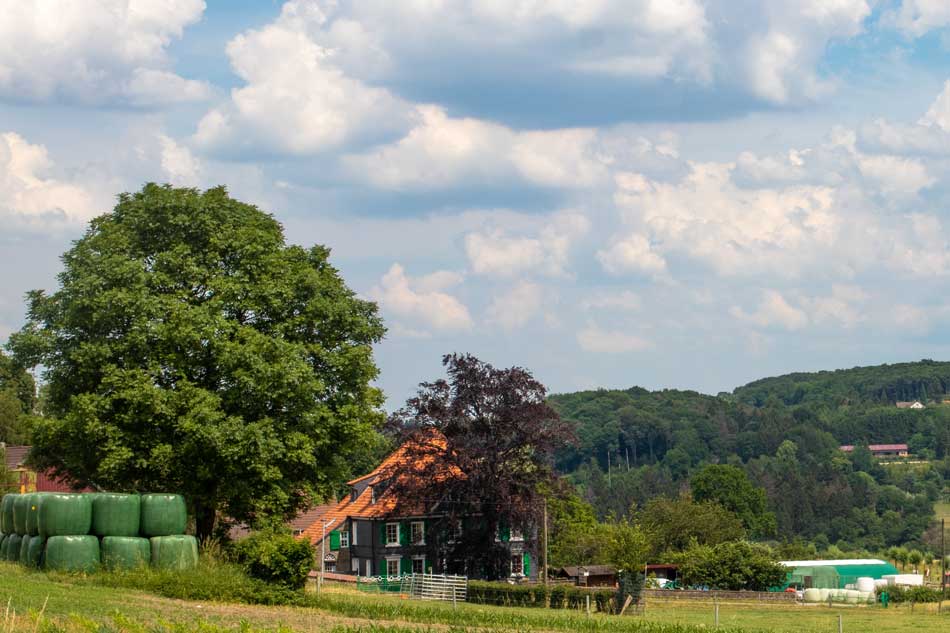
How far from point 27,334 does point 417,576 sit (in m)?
23.3

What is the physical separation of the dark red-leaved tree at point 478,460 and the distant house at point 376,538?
2.34 metres

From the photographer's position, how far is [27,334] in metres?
43.6

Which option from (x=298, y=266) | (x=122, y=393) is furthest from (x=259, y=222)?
(x=122, y=393)

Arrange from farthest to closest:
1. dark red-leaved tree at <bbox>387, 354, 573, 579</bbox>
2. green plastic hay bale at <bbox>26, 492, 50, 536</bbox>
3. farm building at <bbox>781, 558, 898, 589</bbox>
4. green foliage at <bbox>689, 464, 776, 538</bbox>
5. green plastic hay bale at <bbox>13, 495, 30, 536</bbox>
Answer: green foliage at <bbox>689, 464, 776, 538</bbox> → farm building at <bbox>781, 558, 898, 589</bbox> → dark red-leaved tree at <bbox>387, 354, 573, 579</bbox> → green plastic hay bale at <bbox>13, 495, 30, 536</bbox> → green plastic hay bale at <bbox>26, 492, 50, 536</bbox>

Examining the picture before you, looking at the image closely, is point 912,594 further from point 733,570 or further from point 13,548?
point 13,548

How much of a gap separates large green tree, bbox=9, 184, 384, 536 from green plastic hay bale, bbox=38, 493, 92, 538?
14.6ft

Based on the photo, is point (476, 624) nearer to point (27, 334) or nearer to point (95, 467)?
point (95, 467)

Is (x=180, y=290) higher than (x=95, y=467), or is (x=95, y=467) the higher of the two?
(x=180, y=290)

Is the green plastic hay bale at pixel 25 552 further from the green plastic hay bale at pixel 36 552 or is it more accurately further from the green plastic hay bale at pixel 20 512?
the green plastic hay bale at pixel 20 512

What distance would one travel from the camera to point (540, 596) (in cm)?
5319

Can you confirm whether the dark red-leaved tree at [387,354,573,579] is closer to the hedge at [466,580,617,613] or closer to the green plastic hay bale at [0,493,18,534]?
the hedge at [466,580,617,613]

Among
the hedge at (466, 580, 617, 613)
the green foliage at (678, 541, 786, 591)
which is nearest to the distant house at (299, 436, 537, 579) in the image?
→ the hedge at (466, 580, 617, 613)

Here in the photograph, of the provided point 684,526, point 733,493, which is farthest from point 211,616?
point 733,493

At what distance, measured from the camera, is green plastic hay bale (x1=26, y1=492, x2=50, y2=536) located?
36875 mm
